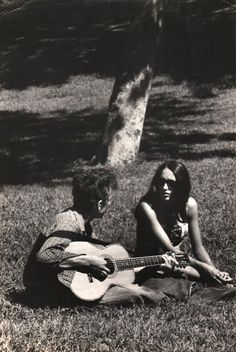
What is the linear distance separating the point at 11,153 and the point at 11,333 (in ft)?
24.2

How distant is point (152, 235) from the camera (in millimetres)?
5059

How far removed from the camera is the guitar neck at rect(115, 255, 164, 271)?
15.6 ft

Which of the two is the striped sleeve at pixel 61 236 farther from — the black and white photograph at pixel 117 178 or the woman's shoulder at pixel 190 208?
the woman's shoulder at pixel 190 208

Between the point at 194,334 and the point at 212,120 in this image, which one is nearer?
the point at 194,334

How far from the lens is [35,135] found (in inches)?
486

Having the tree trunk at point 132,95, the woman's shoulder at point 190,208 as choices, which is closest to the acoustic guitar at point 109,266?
the woman's shoulder at point 190,208

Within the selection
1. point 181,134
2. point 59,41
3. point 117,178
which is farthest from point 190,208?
point 59,41

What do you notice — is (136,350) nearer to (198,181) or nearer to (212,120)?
(198,181)

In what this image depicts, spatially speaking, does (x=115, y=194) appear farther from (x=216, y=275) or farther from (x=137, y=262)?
(x=137, y=262)

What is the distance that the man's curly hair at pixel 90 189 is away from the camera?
15.5ft

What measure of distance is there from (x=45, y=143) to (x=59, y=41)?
24.9 ft

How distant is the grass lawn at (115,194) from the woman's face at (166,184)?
0.85 m

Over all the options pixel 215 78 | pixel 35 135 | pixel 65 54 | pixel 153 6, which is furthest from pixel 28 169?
pixel 65 54

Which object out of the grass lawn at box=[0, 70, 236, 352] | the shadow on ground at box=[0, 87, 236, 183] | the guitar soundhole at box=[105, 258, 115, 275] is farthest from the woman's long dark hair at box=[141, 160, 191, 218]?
the shadow on ground at box=[0, 87, 236, 183]
